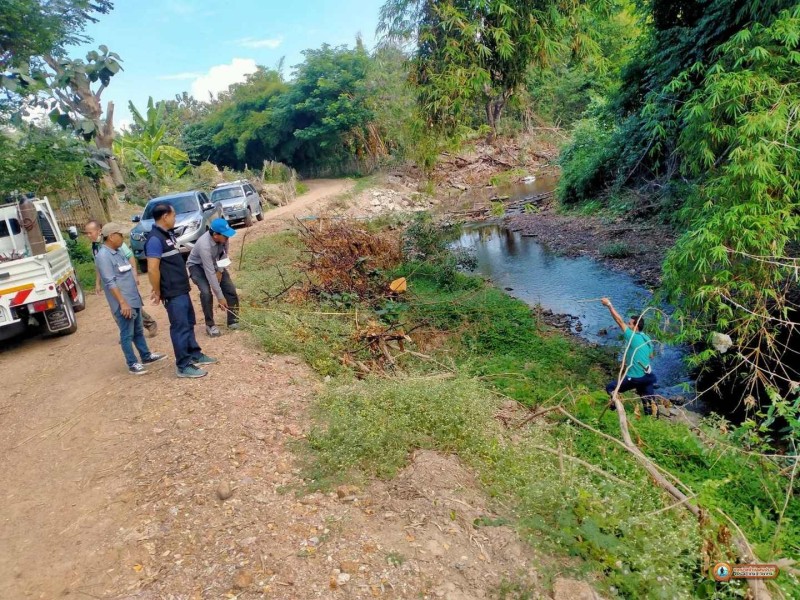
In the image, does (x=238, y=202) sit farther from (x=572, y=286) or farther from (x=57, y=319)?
(x=572, y=286)

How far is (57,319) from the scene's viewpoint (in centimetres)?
797

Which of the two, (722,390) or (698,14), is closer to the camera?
(722,390)

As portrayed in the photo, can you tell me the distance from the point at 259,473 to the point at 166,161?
25.3m

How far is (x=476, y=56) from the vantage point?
7703 millimetres

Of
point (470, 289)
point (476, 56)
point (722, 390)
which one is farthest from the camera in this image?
point (470, 289)

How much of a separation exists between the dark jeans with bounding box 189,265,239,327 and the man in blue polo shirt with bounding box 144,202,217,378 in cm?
125

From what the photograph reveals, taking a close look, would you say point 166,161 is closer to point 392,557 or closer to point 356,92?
point 356,92

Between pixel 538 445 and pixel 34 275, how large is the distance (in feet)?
23.8

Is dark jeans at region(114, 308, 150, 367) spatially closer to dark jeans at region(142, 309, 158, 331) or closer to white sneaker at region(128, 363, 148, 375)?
white sneaker at region(128, 363, 148, 375)

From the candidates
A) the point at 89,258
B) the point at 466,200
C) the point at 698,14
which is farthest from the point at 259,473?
the point at 466,200

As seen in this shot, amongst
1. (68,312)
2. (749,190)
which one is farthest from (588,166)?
(68,312)

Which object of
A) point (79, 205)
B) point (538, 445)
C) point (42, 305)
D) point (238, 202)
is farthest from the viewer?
point (238, 202)

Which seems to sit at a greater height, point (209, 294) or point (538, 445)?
point (209, 294)

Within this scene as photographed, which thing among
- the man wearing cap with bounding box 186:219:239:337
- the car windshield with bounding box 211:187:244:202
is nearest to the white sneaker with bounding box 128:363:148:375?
the man wearing cap with bounding box 186:219:239:337
